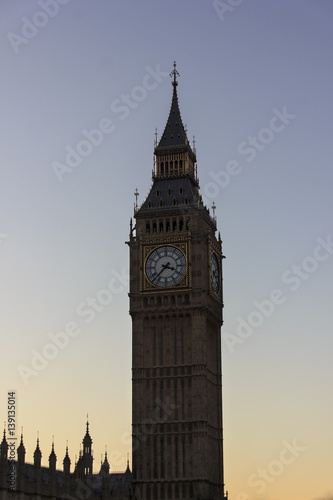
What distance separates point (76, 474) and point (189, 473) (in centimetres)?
1190

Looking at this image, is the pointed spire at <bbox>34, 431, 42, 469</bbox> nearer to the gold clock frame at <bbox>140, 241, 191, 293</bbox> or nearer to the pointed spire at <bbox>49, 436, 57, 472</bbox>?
the pointed spire at <bbox>49, 436, 57, 472</bbox>

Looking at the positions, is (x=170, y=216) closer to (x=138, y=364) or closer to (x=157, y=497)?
(x=138, y=364)

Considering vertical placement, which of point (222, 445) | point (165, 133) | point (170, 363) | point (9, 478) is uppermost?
point (165, 133)

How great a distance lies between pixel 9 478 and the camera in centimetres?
8519

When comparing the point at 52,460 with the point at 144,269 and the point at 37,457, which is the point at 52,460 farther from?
the point at 144,269

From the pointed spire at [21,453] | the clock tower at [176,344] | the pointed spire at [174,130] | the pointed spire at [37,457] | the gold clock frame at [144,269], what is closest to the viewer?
the pointed spire at [21,453]

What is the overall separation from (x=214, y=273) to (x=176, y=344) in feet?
33.6

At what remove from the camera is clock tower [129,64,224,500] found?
106812 mm

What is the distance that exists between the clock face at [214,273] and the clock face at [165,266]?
160 inches

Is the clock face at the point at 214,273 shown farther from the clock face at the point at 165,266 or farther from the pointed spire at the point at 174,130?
the pointed spire at the point at 174,130

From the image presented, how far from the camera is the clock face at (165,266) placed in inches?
4419

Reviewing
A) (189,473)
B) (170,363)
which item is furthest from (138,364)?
(189,473)

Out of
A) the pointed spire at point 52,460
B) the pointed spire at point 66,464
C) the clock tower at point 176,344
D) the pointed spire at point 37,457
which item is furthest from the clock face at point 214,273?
the pointed spire at point 37,457

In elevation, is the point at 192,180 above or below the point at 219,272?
above
